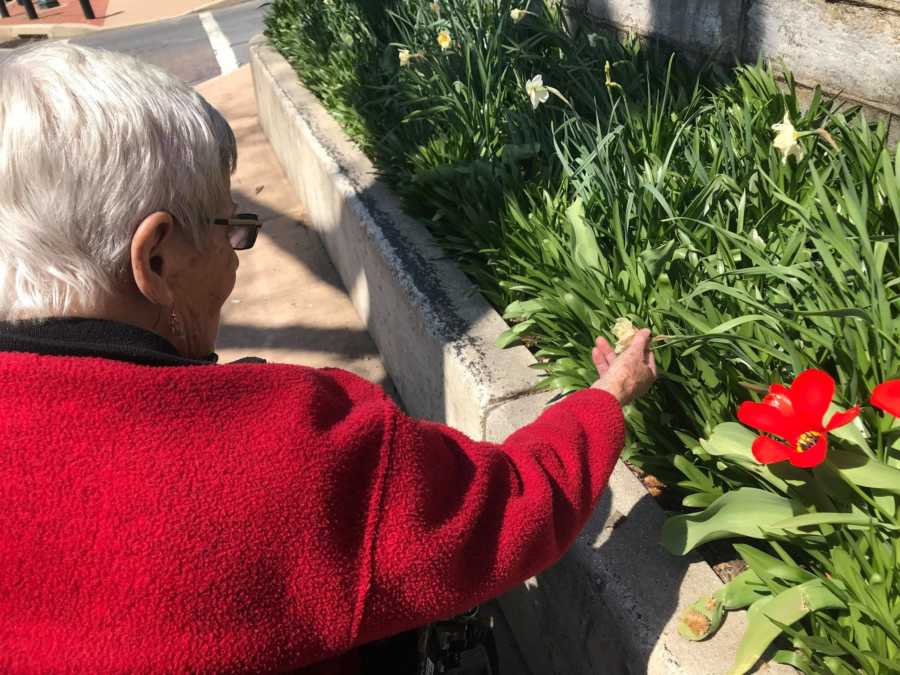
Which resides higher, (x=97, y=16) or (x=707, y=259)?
(x=707, y=259)

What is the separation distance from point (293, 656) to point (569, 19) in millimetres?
4125

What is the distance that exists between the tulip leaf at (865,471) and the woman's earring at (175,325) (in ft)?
3.64

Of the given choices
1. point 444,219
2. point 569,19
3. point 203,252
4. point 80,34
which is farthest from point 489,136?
point 80,34

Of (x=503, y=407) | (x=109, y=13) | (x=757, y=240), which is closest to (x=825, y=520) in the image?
(x=757, y=240)

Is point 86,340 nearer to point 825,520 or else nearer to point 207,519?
point 207,519

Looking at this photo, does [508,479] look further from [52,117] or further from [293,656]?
[52,117]

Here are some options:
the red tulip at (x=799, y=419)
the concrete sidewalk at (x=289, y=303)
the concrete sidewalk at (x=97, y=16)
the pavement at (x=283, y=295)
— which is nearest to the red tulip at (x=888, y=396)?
the red tulip at (x=799, y=419)

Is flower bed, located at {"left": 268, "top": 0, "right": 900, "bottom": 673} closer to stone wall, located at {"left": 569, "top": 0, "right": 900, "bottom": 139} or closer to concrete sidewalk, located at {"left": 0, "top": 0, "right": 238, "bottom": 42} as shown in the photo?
stone wall, located at {"left": 569, "top": 0, "right": 900, "bottom": 139}

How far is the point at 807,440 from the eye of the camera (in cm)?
145

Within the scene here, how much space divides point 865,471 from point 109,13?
19753 millimetres

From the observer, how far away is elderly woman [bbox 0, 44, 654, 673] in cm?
100

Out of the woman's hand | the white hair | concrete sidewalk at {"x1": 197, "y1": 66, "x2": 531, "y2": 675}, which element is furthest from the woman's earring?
concrete sidewalk at {"x1": 197, "y1": 66, "x2": 531, "y2": 675}

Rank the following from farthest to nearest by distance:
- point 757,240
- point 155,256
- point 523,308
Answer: point 523,308, point 757,240, point 155,256

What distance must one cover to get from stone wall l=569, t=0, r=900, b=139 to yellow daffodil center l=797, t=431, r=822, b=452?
67.2 inches
